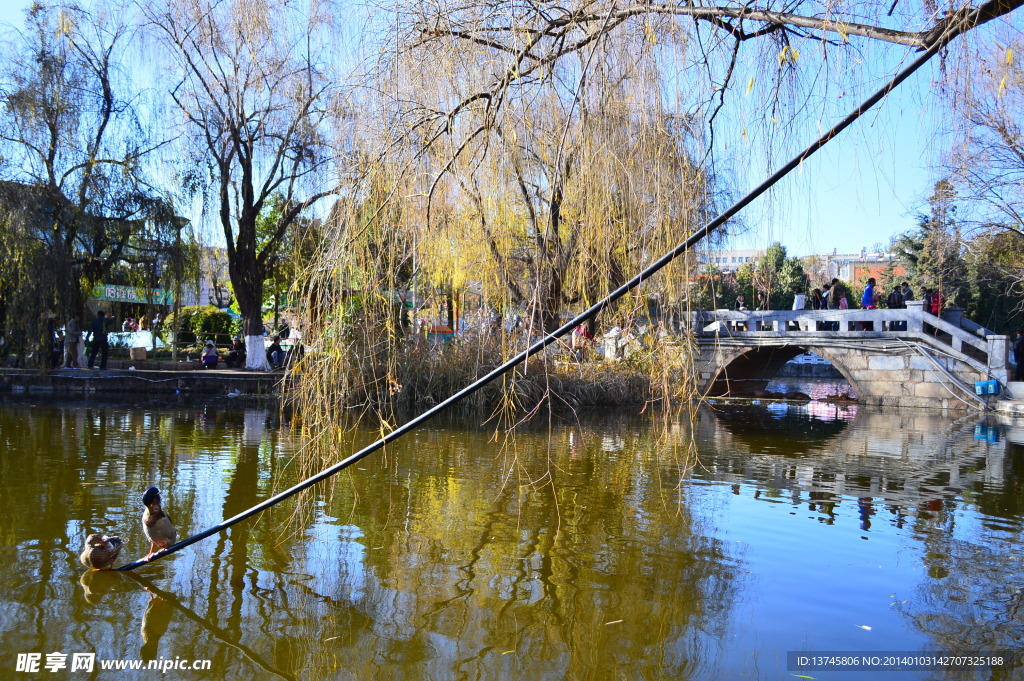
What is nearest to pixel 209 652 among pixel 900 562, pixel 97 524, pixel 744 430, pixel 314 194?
pixel 97 524

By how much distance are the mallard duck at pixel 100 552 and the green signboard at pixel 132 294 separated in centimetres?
1262

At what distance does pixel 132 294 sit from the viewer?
1681 cm

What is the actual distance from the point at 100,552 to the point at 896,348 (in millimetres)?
16455

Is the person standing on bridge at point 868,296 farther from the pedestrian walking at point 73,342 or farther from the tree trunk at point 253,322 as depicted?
the pedestrian walking at point 73,342

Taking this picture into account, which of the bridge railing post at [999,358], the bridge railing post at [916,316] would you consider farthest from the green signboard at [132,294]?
the bridge railing post at [999,358]

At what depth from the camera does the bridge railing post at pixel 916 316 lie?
16.9m

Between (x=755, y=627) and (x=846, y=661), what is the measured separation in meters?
0.44

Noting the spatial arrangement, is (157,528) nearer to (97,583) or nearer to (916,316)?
(97,583)

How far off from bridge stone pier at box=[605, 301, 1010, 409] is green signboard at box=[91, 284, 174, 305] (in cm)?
1059

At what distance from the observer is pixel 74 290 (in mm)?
14797

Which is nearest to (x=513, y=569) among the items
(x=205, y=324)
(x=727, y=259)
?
(x=727, y=259)

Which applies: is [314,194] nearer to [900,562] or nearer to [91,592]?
[91,592]

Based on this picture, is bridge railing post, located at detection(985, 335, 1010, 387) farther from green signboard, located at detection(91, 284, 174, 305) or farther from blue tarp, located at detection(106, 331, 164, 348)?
blue tarp, located at detection(106, 331, 164, 348)

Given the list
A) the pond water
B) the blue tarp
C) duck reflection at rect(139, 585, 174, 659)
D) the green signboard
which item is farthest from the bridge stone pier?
the blue tarp
